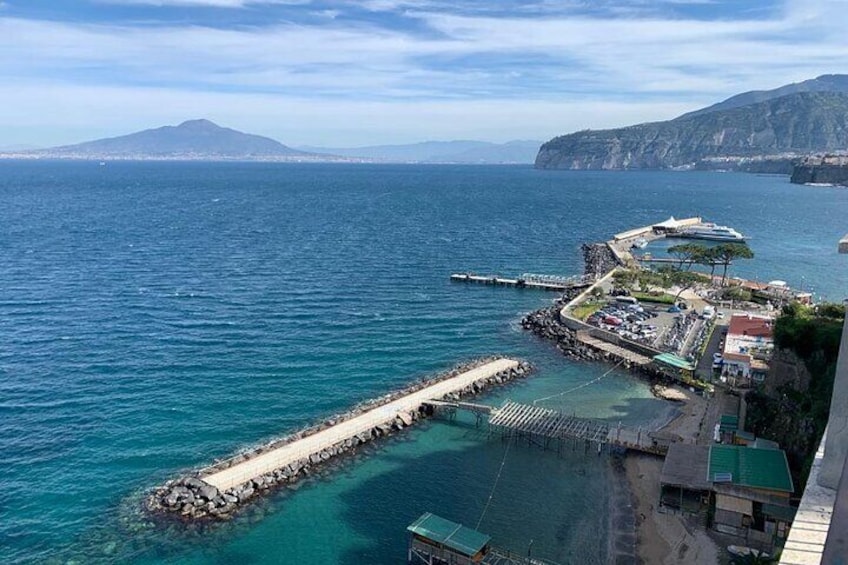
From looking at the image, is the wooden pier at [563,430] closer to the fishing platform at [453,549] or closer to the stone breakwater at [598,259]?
the fishing platform at [453,549]

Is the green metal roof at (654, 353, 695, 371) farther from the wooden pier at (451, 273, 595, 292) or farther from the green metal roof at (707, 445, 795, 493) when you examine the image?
the wooden pier at (451, 273, 595, 292)

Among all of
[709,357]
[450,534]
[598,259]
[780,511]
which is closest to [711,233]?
[598,259]

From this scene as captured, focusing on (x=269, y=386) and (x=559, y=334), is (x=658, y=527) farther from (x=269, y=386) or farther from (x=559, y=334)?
(x=559, y=334)

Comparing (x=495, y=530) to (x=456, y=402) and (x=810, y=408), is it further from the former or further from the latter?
(x=810, y=408)

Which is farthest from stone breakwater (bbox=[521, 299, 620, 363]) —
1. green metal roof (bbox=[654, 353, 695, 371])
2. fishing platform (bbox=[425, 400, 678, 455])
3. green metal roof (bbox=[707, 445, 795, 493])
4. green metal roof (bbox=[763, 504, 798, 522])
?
green metal roof (bbox=[763, 504, 798, 522])

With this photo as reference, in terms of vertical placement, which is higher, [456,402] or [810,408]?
[810,408]

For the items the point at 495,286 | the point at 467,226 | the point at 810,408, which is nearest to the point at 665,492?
the point at 810,408
